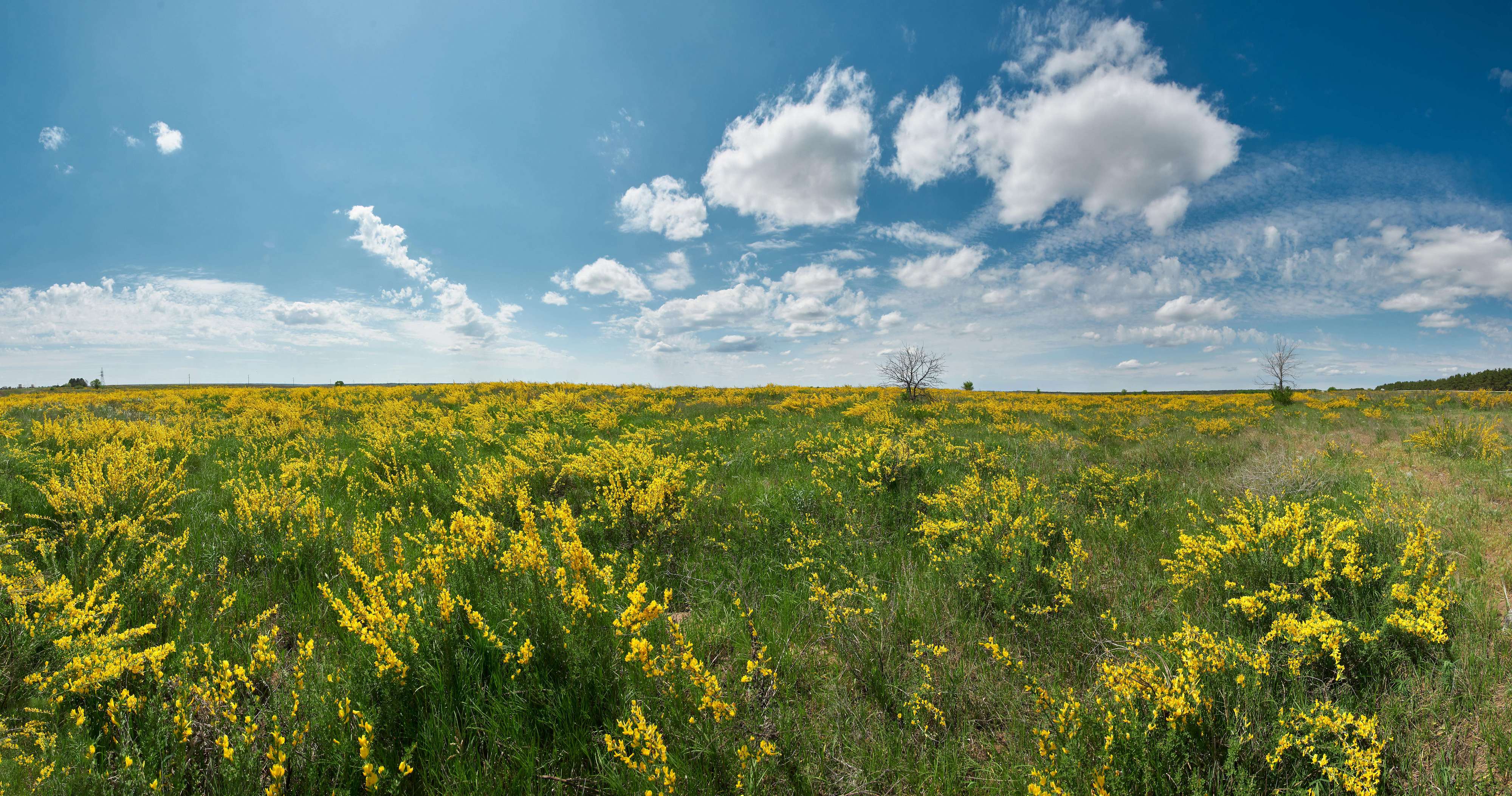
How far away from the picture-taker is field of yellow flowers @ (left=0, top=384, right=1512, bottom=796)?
7.14 feet

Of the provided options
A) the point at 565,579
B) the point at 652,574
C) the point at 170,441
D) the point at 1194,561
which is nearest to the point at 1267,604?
the point at 1194,561

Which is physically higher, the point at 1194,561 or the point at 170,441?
the point at 170,441

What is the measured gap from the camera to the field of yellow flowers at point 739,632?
2.18 m

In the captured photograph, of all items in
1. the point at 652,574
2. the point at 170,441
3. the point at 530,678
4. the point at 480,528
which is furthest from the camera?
the point at 170,441

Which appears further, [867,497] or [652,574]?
[867,497]

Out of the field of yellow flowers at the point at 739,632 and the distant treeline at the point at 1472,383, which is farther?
the distant treeline at the point at 1472,383

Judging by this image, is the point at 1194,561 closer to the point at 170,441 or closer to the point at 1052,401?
the point at 170,441

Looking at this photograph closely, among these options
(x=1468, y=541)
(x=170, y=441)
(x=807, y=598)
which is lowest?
(x=807, y=598)

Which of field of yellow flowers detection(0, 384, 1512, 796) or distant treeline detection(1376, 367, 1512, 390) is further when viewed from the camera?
distant treeline detection(1376, 367, 1512, 390)

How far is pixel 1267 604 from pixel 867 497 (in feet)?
10.6

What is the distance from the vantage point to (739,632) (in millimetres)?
3246

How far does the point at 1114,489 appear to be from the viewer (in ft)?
20.5

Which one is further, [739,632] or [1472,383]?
[1472,383]

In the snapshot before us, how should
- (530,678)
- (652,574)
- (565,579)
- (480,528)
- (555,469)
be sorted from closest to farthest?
(530,678) → (565,579) → (480,528) → (652,574) → (555,469)
